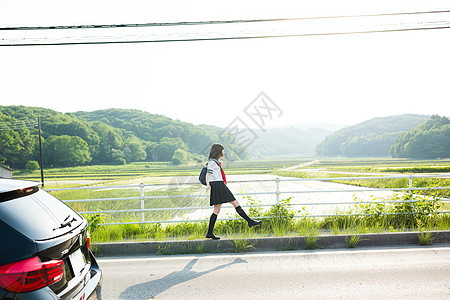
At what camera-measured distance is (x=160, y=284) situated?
4.43m

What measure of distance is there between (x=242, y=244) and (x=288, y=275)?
1.45 m

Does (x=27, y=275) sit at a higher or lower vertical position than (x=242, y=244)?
higher

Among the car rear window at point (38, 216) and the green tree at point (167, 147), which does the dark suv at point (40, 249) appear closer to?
the car rear window at point (38, 216)

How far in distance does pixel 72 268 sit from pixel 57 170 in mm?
109057

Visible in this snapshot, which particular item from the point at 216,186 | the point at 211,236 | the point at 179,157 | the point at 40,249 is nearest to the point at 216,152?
the point at 216,186

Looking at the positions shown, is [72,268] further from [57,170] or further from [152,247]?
[57,170]

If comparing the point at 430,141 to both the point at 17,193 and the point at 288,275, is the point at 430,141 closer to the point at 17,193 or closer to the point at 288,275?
the point at 288,275

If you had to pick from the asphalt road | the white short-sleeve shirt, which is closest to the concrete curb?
the asphalt road

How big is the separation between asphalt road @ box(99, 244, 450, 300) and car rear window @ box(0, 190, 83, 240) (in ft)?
5.77

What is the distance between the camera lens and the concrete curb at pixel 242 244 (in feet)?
19.7

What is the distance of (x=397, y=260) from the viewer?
5211 millimetres

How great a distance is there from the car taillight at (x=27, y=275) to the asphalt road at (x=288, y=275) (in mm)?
2042

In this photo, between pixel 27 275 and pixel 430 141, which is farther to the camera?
pixel 430 141

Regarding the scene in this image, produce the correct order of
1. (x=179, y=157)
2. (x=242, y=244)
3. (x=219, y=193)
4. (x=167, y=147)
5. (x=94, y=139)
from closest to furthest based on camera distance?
1. (x=242, y=244)
2. (x=219, y=193)
3. (x=94, y=139)
4. (x=179, y=157)
5. (x=167, y=147)
